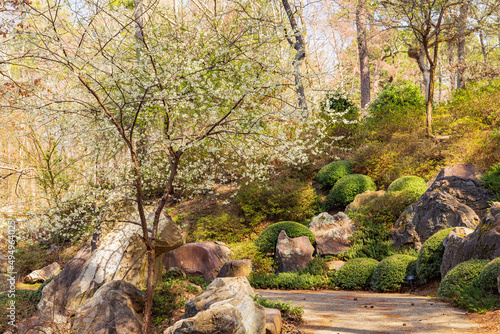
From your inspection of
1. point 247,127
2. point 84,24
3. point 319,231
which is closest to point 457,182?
point 319,231

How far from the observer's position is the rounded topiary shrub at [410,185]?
339 inches

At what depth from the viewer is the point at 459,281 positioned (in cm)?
504

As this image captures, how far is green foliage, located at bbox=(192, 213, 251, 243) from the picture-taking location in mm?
10133

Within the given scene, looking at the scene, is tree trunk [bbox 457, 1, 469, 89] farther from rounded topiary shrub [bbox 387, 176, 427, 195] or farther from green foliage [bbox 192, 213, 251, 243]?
green foliage [bbox 192, 213, 251, 243]

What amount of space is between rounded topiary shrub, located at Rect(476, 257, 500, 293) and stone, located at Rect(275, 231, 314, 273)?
3.73 m

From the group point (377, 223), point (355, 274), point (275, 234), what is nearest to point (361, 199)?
point (377, 223)

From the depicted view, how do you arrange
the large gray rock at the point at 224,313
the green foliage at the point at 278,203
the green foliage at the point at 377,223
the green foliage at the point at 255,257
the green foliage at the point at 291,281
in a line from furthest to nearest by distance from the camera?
the green foliage at the point at 278,203
the green foliage at the point at 255,257
the green foliage at the point at 377,223
the green foliage at the point at 291,281
the large gray rock at the point at 224,313

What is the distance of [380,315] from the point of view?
472cm

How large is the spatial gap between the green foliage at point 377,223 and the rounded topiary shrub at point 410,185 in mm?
210

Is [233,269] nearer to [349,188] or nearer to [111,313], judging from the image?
[111,313]

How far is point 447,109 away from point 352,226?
18.6ft

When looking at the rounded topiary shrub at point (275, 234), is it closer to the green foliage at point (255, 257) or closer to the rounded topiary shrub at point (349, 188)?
the green foliage at point (255, 257)

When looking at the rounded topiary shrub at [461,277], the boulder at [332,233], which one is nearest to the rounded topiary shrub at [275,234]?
the boulder at [332,233]

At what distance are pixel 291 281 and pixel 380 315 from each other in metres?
2.73
